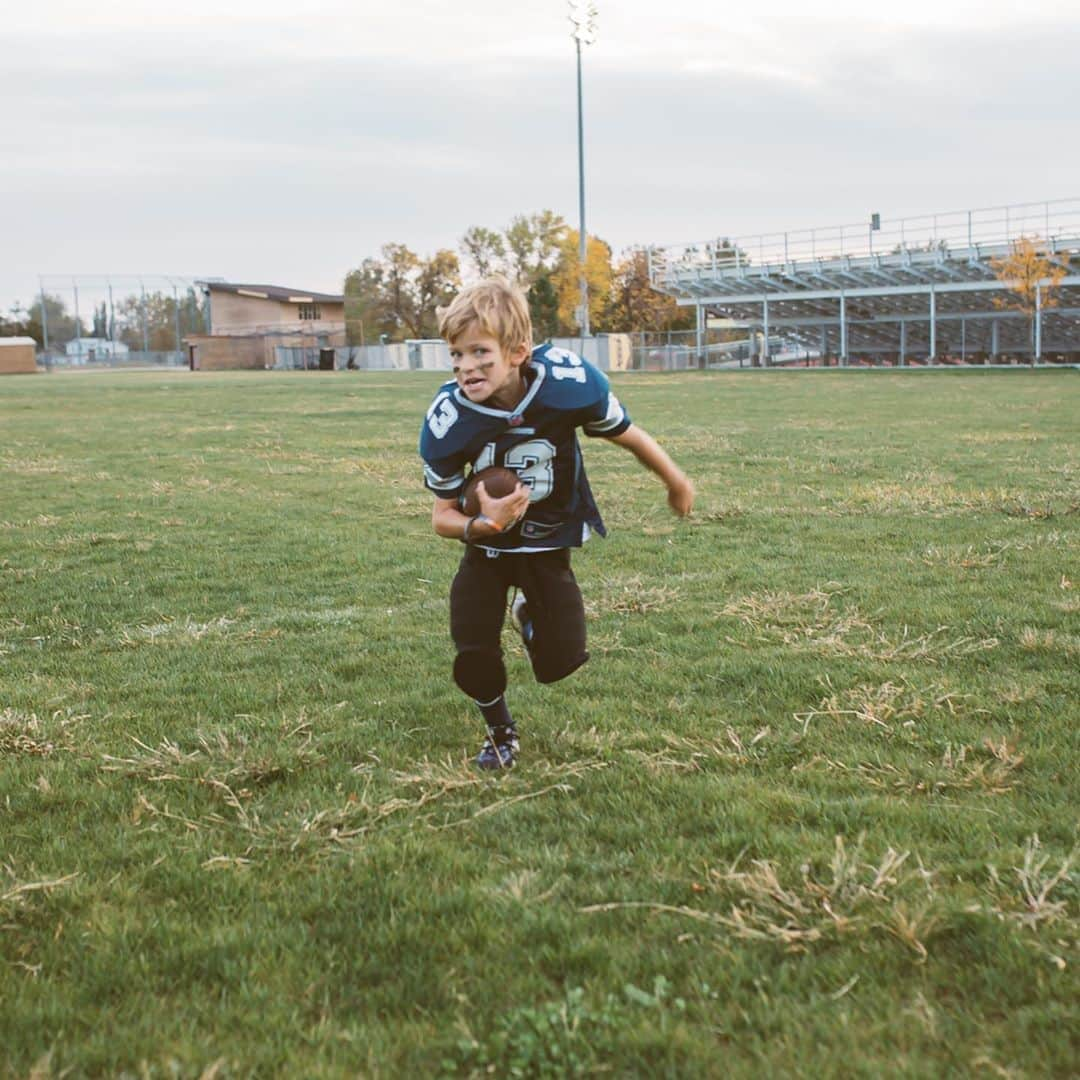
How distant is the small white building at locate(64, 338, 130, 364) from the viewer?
245ft

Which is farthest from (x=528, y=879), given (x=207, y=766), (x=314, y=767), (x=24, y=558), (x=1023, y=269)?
(x=1023, y=269)

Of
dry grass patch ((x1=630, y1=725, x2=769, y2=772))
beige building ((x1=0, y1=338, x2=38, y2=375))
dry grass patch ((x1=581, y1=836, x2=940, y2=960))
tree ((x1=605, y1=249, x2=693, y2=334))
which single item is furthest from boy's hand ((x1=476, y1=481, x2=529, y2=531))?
tree ((x1=605, y1=249, x2=693, y2=334))

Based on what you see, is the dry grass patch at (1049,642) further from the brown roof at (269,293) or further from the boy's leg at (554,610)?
the brown roof at (269,293)

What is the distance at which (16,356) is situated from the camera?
6097cm

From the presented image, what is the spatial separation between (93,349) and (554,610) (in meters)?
78.0

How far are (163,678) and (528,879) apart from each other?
2.79 m

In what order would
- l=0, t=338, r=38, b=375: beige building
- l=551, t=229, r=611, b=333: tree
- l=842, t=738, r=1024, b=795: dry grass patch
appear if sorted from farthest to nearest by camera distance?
l=551, t=229, r=611, b=333: tree → l=0, t=338, r=38, b=375: beige building → l=842, t=738, r=1024, b=795: dry grass patch

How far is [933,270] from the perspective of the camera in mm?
51719

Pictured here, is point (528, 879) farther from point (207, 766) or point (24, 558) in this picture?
point (24, 558)

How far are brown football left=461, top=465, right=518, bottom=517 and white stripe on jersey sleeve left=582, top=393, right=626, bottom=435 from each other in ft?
1.18

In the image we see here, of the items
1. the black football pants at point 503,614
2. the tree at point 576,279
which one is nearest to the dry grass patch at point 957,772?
the black football pants at point 503,614

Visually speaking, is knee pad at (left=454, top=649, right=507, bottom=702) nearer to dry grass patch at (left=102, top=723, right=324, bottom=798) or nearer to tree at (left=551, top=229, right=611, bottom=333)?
dry grass patch at (left=102, top=723, right=324, bottom=798)

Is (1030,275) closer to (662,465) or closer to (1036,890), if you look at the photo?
(662,465)

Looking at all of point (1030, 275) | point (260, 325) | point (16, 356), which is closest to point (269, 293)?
point (260, 325)
